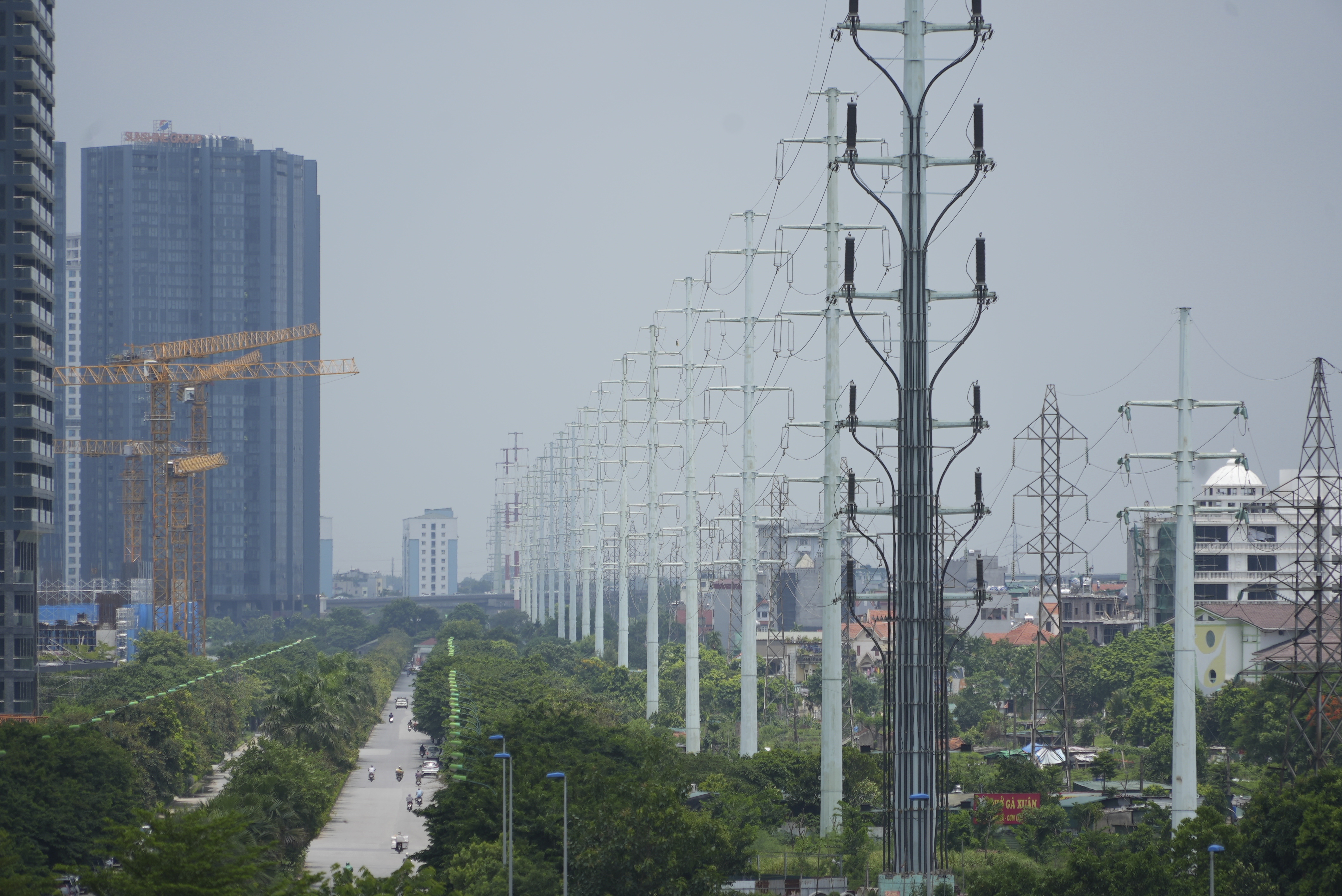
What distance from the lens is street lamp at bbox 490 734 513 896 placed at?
44.5 m

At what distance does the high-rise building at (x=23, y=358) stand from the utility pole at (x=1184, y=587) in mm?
70936

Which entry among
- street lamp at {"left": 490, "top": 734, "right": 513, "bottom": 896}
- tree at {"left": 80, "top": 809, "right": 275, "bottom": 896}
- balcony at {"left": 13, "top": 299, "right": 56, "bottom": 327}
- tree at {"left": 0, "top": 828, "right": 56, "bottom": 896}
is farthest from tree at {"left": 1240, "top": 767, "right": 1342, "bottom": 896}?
balcony at {"left": 13, "top": 299, "right": 56, "bottom": 327}

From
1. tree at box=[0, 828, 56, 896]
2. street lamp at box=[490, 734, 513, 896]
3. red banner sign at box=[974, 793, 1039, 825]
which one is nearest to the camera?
tree at box=[0, 828, 56, 896]

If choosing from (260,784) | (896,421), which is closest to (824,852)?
(896,421)

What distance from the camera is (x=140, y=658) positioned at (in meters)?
122

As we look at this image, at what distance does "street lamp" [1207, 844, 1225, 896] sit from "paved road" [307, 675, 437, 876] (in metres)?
28.0

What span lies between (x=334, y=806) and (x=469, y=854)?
39347mm

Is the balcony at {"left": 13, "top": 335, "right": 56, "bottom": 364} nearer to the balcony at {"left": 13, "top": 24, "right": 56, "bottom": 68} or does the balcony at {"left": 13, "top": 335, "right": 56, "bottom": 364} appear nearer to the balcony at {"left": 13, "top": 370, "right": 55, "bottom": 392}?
the balcony at {"left": 13, "top": 370, "right": 55, "bottom": 392}

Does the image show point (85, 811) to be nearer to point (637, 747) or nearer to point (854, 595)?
point (637, 747)

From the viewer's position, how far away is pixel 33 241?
99312 millimetres

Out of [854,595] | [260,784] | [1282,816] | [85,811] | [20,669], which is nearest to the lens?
[854,595]

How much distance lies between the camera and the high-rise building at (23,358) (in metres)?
96.2

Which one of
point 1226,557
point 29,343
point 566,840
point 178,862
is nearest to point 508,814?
point 566,840

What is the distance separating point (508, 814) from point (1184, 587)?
24675mm
